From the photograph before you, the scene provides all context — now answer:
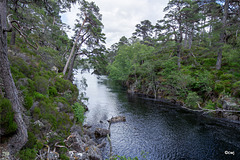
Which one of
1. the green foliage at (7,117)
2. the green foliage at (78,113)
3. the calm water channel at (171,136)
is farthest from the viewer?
the green foliage at (78,113)

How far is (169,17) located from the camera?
2645 centimetres

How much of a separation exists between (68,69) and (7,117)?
19.0 meters

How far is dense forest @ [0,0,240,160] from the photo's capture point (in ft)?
16.9

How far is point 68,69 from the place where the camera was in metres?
22.7

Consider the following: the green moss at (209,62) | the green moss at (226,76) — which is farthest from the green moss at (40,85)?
the green moss at (209,62)

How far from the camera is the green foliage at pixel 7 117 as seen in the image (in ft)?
15.0

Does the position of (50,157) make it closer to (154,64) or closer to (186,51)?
(154,64)

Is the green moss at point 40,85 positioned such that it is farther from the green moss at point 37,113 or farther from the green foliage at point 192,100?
the green foliage at point 192,100

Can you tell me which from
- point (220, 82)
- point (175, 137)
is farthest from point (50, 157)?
point (220, 82)

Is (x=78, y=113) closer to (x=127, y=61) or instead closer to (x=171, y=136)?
(x=171, y=136)

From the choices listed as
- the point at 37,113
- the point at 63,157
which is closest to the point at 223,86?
the point at 63,157

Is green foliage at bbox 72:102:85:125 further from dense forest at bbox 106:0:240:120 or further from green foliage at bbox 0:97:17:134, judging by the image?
dense forest at bbox 106:0:240:120

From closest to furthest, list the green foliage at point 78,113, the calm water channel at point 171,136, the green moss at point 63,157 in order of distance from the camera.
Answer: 1. the green moss at point 63,157
2. the calm water channel at point 171,136
3. the green foliage at point 78,113

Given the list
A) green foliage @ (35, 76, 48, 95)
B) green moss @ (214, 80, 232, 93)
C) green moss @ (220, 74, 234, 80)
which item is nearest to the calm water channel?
green moss @ (214, 80, 232, 93)
